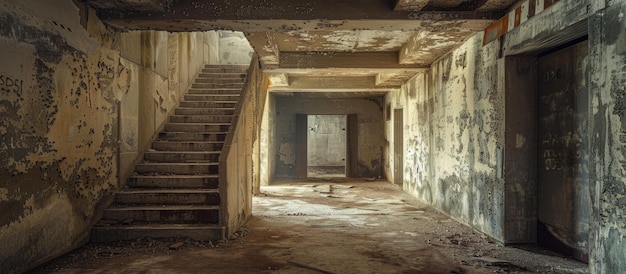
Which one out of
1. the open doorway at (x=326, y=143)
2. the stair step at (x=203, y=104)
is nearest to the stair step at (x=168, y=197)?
the stair step at (x=203, y=104)

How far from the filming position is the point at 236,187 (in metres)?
5.99

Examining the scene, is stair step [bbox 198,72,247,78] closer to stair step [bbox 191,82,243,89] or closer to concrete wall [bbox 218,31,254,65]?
stair step [bbox 191,82,243,89]

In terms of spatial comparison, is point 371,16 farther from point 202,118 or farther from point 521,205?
point 202,118

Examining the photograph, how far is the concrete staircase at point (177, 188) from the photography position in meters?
5.30

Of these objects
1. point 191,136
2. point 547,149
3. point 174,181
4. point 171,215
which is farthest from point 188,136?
point 547,149

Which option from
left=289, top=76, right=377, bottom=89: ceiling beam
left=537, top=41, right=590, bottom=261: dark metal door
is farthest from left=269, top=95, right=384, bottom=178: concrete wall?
left=537, top=41, right=590, bottom=261: dark metal door

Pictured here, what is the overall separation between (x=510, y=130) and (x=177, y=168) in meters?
4.95

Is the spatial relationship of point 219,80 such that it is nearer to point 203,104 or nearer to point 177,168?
point 203,104

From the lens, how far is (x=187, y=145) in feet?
24.0

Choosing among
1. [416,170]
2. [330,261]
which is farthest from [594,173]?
[416,170]

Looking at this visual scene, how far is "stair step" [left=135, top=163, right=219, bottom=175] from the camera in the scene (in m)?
6.61

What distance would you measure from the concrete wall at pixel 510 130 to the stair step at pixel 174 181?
3.92 metres

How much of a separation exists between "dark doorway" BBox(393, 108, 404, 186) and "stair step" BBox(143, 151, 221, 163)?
7233mm

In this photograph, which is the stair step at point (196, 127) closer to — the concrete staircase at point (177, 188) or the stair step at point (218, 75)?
the concrete staircase at point (177, 188)
